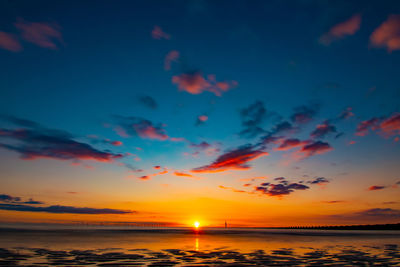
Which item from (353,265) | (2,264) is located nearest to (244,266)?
(353,265)

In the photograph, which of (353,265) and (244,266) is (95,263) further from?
(353,265)

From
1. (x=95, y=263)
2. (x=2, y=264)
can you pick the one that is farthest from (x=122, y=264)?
(x=2, y=264)

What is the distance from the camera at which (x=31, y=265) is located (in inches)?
886

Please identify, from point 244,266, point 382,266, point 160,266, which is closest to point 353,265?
point 382,266

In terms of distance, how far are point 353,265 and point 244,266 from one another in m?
9.23

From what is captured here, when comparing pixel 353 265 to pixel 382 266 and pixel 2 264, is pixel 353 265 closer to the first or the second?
pixel 382 266

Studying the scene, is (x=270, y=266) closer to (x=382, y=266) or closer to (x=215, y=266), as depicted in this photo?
(x=215, y=266)

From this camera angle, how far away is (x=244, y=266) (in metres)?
23.0

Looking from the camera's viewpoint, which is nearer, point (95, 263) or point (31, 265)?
point (31, 265)

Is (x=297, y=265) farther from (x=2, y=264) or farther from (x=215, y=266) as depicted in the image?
(x=2, y=264)

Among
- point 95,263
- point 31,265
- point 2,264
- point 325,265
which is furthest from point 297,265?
point 2,264

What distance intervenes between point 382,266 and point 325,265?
4.42m

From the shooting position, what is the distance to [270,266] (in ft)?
75.5

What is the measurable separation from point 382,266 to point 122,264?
2119 cm
